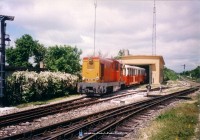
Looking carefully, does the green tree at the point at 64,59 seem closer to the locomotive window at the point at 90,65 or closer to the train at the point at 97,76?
the train at the point at 97,76

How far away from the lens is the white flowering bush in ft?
69.9

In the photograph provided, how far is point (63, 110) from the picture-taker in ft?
56.2

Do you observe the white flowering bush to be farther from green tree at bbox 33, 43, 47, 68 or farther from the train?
green tree at bbox 33, 43, 47, 68

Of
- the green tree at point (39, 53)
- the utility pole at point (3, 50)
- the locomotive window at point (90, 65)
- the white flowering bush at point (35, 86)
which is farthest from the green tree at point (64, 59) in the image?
the green tree at point (39, 53)

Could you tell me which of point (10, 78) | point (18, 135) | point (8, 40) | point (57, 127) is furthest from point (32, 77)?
point (18, 135)

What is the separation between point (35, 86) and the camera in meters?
23.1

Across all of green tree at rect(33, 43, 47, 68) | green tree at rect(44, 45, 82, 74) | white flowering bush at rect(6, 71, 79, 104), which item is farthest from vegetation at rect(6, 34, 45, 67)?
white flowering bush at rect(6, 71, 79, 104)

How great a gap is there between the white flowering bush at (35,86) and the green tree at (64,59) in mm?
9939

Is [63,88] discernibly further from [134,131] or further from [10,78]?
[134,131]

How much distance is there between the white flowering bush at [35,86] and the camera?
21.3 meters

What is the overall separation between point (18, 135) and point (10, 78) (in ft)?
39.5

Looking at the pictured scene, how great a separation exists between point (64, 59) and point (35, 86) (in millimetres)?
15941

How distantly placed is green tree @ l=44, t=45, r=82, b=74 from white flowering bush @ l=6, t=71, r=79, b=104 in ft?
32.6

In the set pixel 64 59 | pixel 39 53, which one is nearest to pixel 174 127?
pixel 64 59
